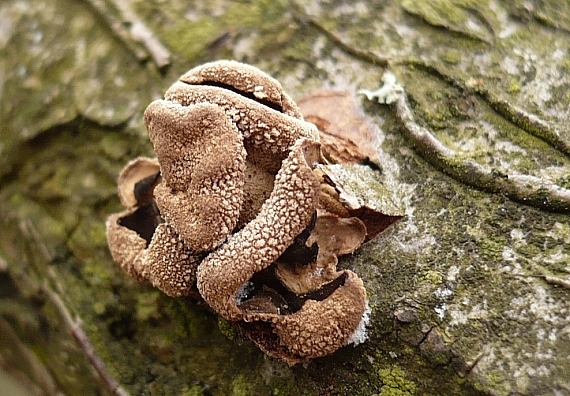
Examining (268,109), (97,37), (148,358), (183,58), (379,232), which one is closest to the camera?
(268,109)

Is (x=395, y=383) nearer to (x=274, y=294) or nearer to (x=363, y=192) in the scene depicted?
(x=274, y=294)

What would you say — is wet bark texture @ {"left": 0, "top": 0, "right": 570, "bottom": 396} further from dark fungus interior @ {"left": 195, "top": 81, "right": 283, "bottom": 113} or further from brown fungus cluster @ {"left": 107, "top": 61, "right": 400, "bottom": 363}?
dark fungus interior @ {"left": 195, "top": 81, "right": 283, "bottom": 113}

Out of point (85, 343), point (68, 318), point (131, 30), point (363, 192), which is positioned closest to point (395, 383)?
point (363, 192)

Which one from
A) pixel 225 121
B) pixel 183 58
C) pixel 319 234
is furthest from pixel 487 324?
pixel 183 58

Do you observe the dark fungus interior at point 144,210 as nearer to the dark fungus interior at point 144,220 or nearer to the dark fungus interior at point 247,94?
the dark fungus interior at point 144,220

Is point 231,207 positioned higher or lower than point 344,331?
higher

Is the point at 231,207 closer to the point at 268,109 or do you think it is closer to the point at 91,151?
the point at 268,109
